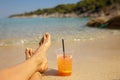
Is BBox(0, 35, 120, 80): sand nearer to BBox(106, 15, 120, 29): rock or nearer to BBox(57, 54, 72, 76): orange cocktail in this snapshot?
BBox(57, 54, 72, 76): orange cocktail

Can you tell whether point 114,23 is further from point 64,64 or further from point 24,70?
point 24,70

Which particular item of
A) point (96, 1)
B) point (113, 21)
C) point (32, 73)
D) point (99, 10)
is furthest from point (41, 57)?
point (96, 1)

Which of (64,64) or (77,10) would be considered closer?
(64,64)

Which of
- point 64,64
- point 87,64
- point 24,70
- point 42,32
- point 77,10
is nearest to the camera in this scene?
point 24,70

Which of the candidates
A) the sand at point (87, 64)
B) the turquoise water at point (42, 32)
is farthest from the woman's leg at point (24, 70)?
the turquoise water at point (42, 32)

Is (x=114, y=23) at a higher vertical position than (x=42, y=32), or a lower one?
higher

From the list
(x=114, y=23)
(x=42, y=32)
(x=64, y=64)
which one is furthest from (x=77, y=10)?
(x=64, y=64)

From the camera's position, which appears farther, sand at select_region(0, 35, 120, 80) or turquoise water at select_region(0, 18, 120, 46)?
turquoise water at select_region(0, 18, 120, 46)

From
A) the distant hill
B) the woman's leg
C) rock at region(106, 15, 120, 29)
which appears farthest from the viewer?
the distant hill

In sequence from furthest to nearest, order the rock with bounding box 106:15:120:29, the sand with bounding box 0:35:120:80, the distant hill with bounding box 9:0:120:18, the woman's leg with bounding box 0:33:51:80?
1. the distant hill with bounding box 9:0:120:18
2. the rock with bounding box 106:15:120:29
3. the sand with bounding box 0:35:120:80
4. the woman's leg with bounding box 0:33:51:80

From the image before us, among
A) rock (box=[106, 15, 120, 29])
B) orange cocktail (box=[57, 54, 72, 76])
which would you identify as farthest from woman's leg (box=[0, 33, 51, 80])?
rock (box=[106, 15, 120, 29])

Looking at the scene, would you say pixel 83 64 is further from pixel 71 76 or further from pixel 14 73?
pixel 14 73

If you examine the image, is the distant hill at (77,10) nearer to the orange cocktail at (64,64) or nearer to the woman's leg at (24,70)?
the orange cocktail at (64,64)

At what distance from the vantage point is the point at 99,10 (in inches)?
2106
